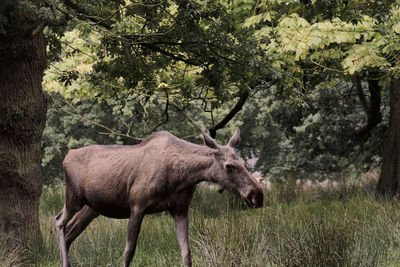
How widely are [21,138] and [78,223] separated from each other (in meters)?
2.53

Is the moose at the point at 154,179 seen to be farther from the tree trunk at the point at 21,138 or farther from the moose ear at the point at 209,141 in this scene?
the tree trunk at the point at 21,138

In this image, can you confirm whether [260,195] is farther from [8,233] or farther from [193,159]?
[8,233]

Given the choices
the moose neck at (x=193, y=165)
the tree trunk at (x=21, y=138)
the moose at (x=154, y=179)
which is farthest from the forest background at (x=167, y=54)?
the moose neck at (x=193, y=165)

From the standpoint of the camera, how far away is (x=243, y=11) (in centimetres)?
1233

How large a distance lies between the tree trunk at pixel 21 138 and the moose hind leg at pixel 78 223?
1.85 metres

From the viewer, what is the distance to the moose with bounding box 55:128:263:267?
5906mm

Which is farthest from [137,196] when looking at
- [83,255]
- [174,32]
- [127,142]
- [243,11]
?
[127,142]

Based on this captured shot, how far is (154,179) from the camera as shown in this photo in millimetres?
6227

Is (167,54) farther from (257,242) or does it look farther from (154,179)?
(154,179)

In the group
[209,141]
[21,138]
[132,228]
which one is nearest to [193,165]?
[209,141]

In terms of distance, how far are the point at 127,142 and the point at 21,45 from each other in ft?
69.1

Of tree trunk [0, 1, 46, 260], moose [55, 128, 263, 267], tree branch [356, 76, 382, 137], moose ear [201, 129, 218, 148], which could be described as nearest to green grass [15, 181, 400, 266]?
tree trunk [0, 1, 46, 260]

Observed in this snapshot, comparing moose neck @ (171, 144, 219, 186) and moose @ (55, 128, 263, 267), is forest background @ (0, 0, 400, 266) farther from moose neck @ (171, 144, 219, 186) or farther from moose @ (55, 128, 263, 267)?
moose neck @ (171, 144, 219, 186)

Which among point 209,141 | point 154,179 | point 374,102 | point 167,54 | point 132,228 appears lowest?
point 132,228
